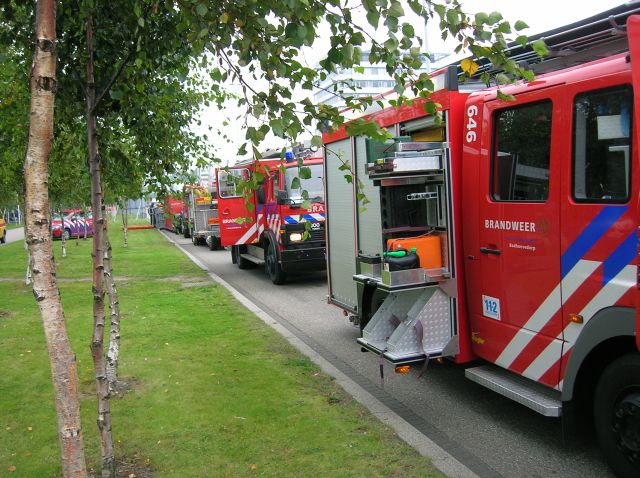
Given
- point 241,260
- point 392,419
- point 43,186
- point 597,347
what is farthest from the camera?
point 241,260

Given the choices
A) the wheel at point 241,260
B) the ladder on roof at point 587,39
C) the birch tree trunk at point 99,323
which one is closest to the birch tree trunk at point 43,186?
the birch tree trunk at point 99,323

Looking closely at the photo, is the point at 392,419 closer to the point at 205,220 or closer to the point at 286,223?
the point at 286,223

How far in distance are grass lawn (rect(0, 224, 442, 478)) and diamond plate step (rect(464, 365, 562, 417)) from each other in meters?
0.78

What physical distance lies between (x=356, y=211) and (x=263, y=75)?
3168mm

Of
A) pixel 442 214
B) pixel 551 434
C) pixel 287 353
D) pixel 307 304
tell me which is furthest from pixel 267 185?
pixel 551 434

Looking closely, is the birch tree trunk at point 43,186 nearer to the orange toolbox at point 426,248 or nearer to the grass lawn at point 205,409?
the grass lawn at point 205,409

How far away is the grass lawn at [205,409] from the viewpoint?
13.2 feet

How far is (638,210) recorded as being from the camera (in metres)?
3.18

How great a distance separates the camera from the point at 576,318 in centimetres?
375

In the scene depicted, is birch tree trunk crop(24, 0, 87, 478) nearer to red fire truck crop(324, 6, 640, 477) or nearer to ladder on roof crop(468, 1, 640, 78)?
red fire truck crop(324, 6, 640, 477)

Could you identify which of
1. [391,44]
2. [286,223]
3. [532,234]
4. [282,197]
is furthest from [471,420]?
[286,223]

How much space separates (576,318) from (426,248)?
1.45 metres

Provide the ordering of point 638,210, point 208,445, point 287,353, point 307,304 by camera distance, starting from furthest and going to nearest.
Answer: point 307,304
point 287,353
point 208,445
point 638,210

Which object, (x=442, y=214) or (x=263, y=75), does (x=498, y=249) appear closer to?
(x=442, y=214)
